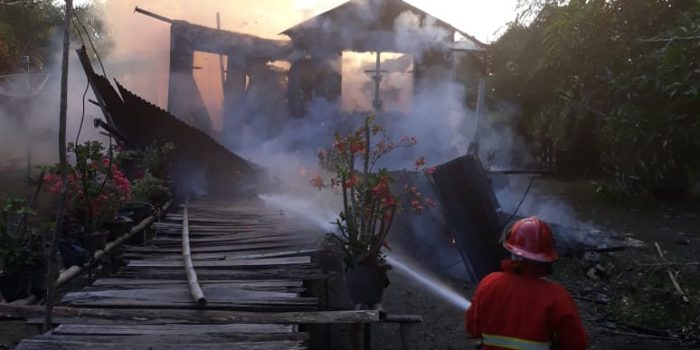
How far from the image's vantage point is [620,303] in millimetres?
6926

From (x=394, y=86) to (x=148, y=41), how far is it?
26.6 feet

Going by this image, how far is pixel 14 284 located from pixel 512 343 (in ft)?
14.2

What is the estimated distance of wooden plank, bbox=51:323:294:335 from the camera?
3604 millimetres

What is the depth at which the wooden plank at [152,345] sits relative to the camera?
10.9 ft

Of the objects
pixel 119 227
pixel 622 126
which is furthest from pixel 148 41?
pixel 622 126

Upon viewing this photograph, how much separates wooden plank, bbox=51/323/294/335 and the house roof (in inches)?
523

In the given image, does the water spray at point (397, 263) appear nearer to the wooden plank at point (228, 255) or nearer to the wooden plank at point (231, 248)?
the wooden plank at point (231, 248)

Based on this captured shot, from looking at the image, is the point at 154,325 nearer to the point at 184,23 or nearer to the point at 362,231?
the point at 362,231

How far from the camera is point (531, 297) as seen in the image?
8.89 feet

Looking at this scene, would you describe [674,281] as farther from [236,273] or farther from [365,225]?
[236,273]

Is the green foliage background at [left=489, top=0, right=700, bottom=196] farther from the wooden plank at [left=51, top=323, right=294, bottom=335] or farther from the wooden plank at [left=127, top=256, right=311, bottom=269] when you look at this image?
the wooden plank at [left=51, top=323, right=294, bottom=335]

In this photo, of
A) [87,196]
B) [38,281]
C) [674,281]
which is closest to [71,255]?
[38,281]

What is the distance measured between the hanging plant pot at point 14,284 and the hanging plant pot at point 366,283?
2.80 m

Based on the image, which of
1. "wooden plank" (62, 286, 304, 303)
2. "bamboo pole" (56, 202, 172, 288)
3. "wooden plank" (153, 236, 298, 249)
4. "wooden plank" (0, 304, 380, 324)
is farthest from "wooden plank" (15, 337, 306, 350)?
"wooden plank" (153, 236, 298, 249)
